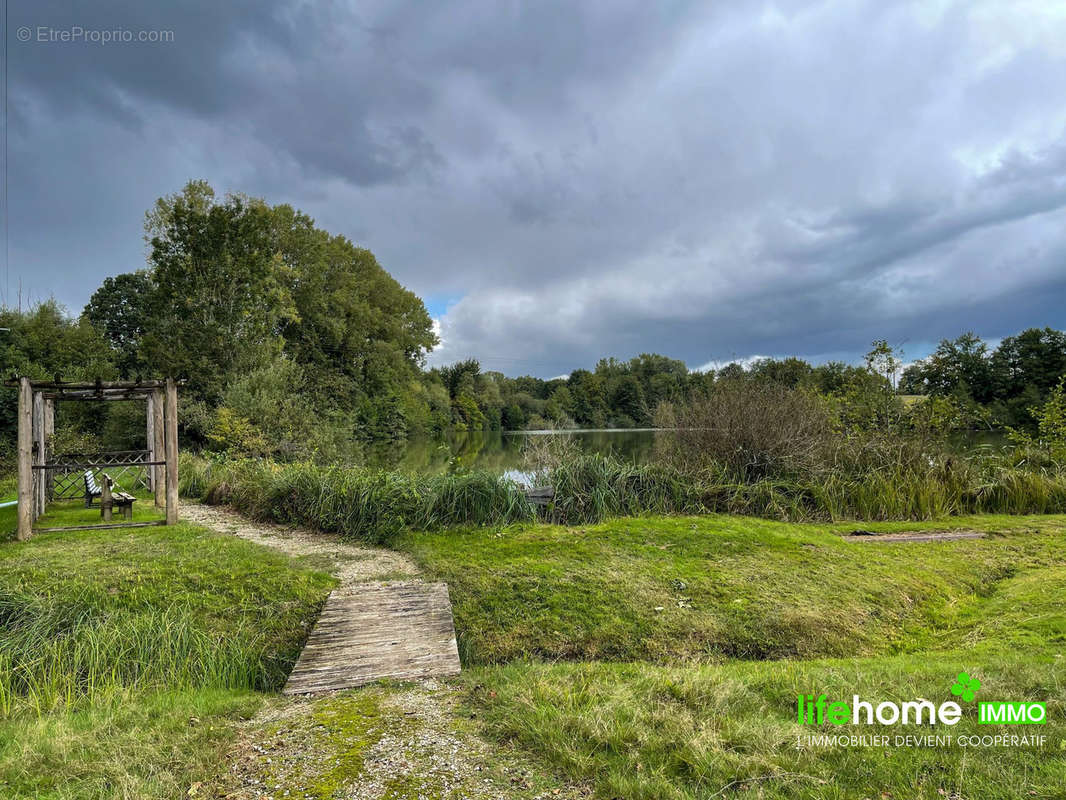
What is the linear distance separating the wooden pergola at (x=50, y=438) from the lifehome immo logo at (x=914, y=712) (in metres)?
8.43

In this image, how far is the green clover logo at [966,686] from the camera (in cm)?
297

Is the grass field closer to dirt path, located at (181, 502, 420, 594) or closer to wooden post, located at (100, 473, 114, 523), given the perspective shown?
dirt path, located at (181, 502, 420, 594)

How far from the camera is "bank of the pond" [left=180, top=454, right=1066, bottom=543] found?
8.07 meters

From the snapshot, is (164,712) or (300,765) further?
(164,712)

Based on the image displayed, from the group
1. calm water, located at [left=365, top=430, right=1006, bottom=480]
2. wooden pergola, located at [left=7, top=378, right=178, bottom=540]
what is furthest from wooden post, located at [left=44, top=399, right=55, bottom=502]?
calm water, located at [left=365, top=430, right=1006, bottom=480]

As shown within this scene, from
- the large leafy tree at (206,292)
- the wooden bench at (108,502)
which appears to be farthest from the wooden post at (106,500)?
the large leafy tree at (206,292)

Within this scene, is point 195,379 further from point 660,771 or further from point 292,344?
point 660,771

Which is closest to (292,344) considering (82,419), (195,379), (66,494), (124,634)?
(195,379)

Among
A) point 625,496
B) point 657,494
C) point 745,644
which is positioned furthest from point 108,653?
point 657,494

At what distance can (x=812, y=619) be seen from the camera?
4.91 metres

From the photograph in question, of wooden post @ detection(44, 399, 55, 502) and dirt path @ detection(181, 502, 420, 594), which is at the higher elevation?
wooden post @ detection(44, 399, 55, 502)

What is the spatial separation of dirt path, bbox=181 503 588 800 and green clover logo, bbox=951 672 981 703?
2198 mm

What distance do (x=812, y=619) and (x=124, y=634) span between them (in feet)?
19.4

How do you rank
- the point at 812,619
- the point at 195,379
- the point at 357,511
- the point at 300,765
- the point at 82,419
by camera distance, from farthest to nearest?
the point at 195,379
the point at 82,419
the point at 357,511
the point at 812,619
the point at 300,765
